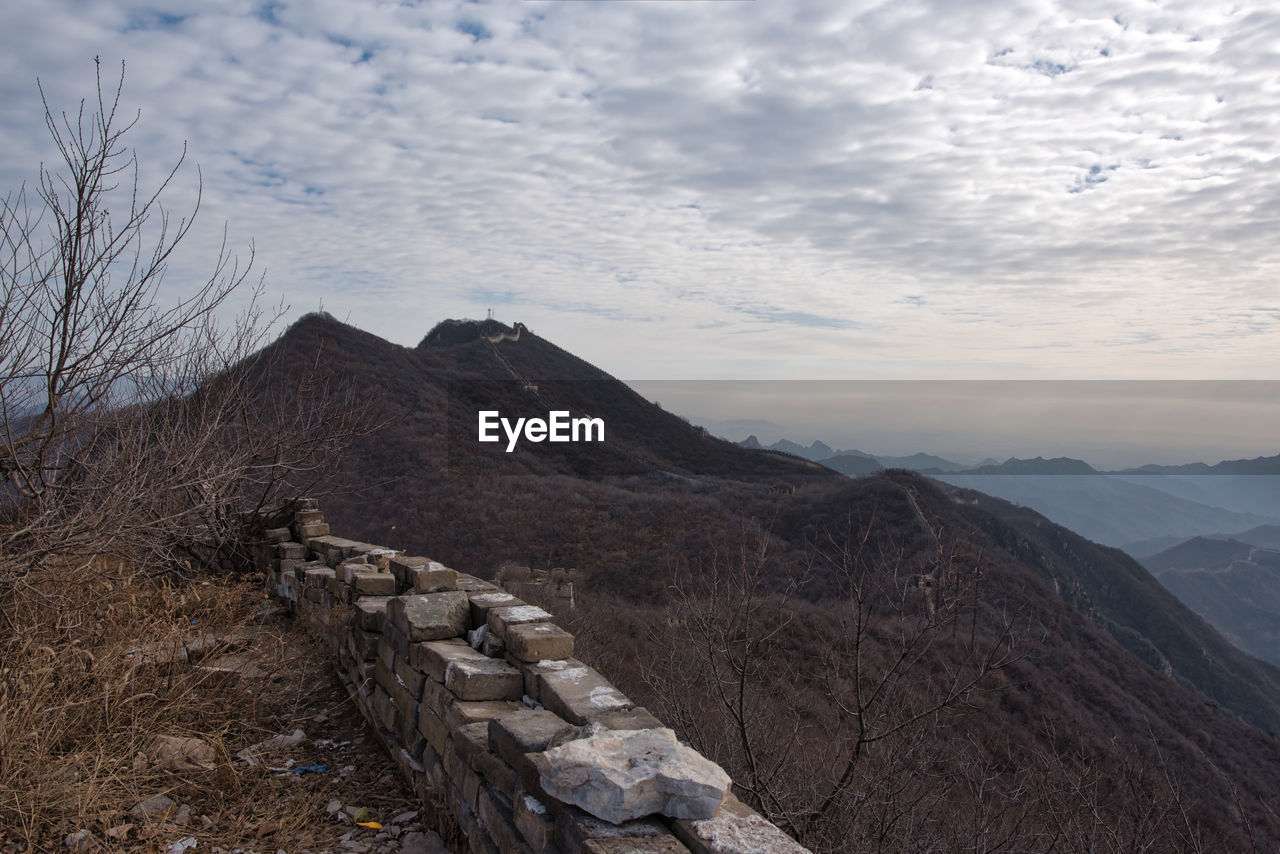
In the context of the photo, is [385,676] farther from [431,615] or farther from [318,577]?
[318,577]

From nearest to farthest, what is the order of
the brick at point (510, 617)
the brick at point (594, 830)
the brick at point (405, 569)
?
the brick at point (594, 830)
the brick at point (510, 617)
the brick at point (405, 569)

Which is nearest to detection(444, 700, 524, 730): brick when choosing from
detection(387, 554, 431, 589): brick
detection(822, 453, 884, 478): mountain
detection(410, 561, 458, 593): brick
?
detection(410, 561, 458, 593): brick

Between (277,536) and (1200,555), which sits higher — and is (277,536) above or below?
above

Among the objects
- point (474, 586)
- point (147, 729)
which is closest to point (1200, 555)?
point (474, 586)

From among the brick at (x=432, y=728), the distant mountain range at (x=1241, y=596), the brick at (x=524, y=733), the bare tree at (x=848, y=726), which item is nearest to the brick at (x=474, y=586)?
the brick at (x=432, y=728)

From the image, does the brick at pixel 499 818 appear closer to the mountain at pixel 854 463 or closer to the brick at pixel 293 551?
the brick at pixel 293 551

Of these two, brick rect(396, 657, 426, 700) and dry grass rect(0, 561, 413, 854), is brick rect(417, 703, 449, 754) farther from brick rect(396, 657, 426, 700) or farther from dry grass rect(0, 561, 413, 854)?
dry grass rect(0, 561, 413, 854)

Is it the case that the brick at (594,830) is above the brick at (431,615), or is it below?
below
